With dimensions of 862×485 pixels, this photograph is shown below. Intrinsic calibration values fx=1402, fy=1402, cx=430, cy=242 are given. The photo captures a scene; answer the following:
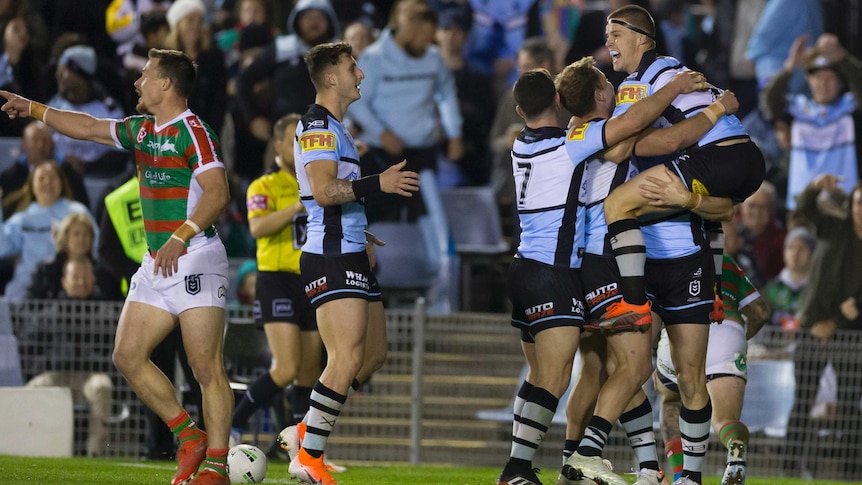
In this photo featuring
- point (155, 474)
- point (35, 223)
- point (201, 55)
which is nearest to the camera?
point (155, 474)

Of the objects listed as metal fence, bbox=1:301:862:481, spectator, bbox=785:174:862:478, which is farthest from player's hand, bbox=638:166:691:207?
spectator, bbox=785:174:862:478

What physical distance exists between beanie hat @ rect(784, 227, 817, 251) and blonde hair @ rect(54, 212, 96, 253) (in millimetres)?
6633

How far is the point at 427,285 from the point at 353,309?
6.32m

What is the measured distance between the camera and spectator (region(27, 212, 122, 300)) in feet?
40.0

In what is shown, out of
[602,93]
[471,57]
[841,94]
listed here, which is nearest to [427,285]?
[471,57]

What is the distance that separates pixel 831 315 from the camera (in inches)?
512

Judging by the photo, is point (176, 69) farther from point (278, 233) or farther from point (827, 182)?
point (827, 182)

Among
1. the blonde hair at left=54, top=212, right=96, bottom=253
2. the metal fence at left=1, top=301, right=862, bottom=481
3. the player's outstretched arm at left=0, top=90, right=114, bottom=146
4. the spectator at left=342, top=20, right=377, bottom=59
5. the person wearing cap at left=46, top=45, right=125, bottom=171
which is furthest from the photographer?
the spectator at left=342, top=20, right=377, bottom=59

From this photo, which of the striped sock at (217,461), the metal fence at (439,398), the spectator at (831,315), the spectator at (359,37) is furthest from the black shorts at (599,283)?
the spectator at (359,37)

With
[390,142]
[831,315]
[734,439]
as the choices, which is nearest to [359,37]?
[390,142]

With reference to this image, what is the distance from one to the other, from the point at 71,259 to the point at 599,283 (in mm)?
6100

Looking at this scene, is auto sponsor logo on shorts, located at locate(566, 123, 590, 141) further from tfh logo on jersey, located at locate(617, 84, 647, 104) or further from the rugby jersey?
the rugby jersey

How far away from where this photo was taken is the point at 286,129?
10.3m

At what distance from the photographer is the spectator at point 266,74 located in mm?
14070
